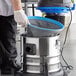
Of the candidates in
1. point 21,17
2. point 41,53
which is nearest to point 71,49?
point 41,53

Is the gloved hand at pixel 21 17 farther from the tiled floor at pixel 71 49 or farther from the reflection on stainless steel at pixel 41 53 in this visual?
the tiled floor at pixel 71 49

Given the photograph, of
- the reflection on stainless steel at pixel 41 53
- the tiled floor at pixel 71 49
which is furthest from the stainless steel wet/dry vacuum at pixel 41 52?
the tiled floor at pixel 71 49

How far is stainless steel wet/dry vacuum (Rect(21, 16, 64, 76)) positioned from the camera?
1469mm

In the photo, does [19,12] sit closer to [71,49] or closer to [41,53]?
[41,53]

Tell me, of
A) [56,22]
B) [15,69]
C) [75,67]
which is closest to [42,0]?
[56,22]

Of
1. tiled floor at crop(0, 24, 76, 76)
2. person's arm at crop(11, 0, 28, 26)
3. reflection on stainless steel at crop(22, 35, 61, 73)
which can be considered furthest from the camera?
tiled floor at crop(0, 24, 76, 76)

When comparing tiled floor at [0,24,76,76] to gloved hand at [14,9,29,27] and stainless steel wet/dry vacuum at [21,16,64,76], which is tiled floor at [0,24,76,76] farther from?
gloved hand at [14,9,29,27]

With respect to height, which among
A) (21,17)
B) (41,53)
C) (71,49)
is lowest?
(71,49)

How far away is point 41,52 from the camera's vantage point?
4.86 ft

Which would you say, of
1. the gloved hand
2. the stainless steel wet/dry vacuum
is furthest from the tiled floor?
the gloved hand

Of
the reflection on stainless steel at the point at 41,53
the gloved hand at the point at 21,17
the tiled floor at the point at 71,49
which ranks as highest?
the gloved hand at the point at 21,17

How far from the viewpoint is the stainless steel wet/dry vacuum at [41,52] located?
1.47m

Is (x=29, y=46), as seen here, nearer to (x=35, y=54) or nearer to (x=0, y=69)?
(x=35, y=54)

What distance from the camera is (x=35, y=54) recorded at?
1.50 meters
